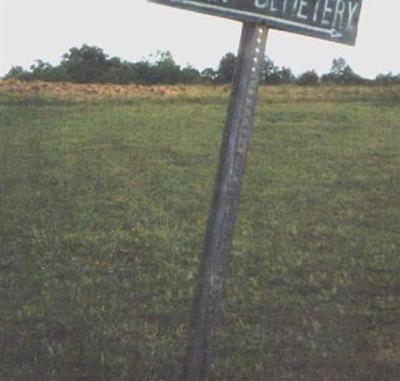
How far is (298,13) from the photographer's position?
4.23 metres

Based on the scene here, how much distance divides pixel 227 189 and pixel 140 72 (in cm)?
4609

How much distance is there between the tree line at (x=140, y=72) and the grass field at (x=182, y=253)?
22.7 metres

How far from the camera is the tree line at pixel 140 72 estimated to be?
44.4 meters

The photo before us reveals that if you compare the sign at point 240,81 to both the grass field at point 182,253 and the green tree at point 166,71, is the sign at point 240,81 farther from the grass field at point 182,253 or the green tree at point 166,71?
the green tree at point 166,71

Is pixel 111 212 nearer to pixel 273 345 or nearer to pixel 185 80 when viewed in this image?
pixel 273 345

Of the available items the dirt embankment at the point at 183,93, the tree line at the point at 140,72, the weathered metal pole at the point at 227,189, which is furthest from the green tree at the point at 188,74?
the weathered metal pole at the point at 227,189

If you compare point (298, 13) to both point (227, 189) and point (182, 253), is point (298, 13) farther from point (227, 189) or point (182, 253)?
point (182, 253)

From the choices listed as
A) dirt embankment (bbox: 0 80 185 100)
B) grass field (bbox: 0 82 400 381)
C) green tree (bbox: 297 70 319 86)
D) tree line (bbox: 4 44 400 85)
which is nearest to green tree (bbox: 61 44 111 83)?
tree line (bbox: 4 44 400 85)

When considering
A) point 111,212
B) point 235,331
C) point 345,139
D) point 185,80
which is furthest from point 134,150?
point 185,80

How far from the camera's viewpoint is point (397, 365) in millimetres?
5969

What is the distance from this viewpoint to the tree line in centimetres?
4441

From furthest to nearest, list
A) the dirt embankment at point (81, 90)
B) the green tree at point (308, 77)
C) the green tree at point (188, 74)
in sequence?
1. the green tree at point (188, 74)
2. the green tree at point (308, 77)
3. the dirt embankment at point (81, 90)

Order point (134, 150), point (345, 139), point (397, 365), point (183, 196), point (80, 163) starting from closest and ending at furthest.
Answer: point (397, 365) → point (183, 196) → point (80, 163) → point (134, 150) → point (345, 139)

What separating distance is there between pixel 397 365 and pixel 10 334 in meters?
2.78
